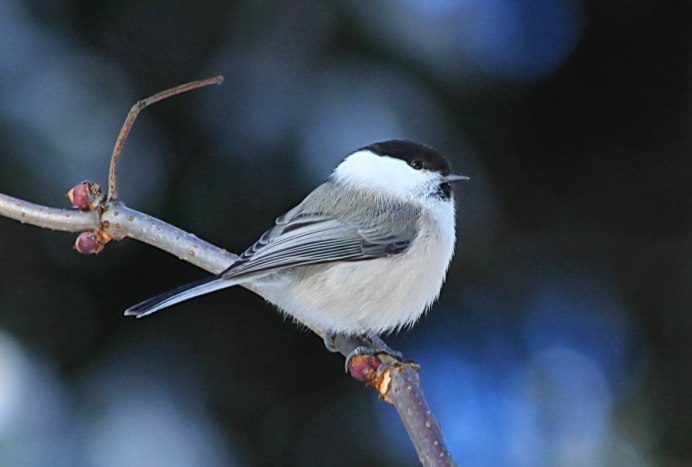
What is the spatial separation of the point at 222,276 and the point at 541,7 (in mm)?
1478

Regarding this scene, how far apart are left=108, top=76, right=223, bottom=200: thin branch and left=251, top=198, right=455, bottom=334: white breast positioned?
1.63 feet

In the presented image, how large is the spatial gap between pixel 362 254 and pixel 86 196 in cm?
65

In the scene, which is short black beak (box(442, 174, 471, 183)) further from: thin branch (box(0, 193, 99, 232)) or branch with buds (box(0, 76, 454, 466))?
thin branch (box(0, 193, 99, 232))

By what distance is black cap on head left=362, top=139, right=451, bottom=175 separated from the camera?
7.37ft

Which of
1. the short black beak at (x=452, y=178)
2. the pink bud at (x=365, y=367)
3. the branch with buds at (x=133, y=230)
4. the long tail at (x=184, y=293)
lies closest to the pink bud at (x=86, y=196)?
the branch with buds at (x=133, y=230)

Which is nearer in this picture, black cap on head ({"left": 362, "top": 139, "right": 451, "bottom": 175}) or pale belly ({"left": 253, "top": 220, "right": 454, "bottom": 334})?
pale belly ({"left": 253, "top": 220, "right": 454, "bottom": 334})

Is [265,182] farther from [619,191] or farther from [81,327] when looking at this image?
[619,191]

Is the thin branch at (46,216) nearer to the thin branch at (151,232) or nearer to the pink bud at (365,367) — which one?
the thin branch at (151,232)

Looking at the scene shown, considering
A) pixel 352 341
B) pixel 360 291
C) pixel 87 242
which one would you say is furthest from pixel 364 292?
pixel 87 242

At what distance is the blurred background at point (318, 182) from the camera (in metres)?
2.53

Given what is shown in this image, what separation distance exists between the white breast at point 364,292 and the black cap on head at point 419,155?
21 cm

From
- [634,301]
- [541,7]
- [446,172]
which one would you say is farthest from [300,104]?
[634,301]

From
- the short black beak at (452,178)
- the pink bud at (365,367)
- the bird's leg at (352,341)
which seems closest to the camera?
the pink bud at (365,367)

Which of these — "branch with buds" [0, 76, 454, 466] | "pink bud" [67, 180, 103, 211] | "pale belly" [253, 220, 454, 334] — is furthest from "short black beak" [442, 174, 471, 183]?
"pink bud" [67, 180, 103, 211]
